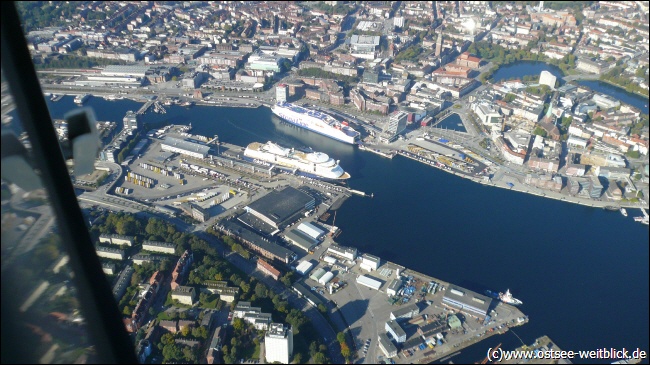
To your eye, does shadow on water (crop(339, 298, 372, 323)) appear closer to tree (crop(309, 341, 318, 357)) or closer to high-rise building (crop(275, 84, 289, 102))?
tree (crop(309, 341, 318, 357))

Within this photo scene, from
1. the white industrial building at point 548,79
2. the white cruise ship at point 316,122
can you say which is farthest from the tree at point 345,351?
the white industrial building at point 548,79

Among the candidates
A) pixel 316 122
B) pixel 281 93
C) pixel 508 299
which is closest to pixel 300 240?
pixel 508 299

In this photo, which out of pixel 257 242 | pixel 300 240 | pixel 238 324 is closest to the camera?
pixel 238 324

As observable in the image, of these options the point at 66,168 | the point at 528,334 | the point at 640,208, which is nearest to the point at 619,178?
the point at 640,208

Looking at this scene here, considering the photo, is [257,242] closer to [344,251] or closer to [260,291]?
[260,291]

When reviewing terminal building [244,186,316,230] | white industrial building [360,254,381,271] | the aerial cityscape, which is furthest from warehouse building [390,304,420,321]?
terminal building [244,186,316,230]

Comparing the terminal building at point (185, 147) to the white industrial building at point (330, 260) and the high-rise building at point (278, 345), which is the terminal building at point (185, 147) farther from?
the high-rise building at point (278, 345)
